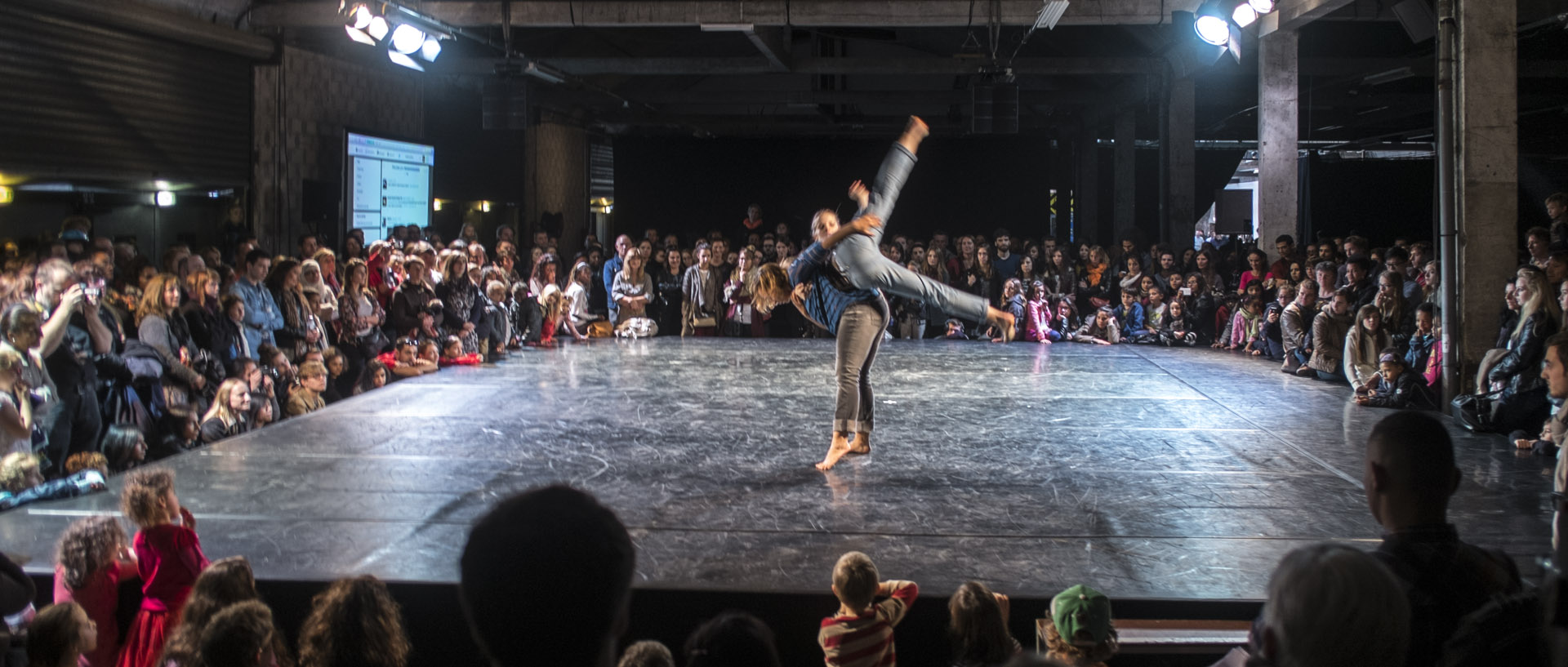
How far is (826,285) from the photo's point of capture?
549cm

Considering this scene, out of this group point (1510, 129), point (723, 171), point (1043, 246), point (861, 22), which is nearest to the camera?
point (1510, 129)

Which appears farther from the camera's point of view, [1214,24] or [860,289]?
[1214,24]

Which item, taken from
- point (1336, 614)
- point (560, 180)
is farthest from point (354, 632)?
point (560, 180)

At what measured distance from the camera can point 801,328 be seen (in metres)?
13.0

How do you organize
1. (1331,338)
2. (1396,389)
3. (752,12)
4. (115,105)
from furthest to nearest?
(752,12), (115,105), (1331,338), (1396,389)

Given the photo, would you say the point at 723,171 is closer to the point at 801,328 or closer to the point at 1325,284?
the point at 801,328

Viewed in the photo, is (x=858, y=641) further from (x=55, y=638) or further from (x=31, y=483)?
(x=31, y=483)

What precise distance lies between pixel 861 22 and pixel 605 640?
10637 millimetres

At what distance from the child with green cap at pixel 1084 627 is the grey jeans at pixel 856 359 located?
2.68m

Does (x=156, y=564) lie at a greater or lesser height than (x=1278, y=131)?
lesser

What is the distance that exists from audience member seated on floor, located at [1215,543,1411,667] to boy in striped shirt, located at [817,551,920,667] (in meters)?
1.50

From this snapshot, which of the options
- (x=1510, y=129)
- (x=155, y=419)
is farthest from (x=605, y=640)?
(x=1510, y=129)

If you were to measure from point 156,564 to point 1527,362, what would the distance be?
21.9 feet

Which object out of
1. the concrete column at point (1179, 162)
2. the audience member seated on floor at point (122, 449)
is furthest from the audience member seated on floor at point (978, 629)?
the concrete column at point (1179, 162)
